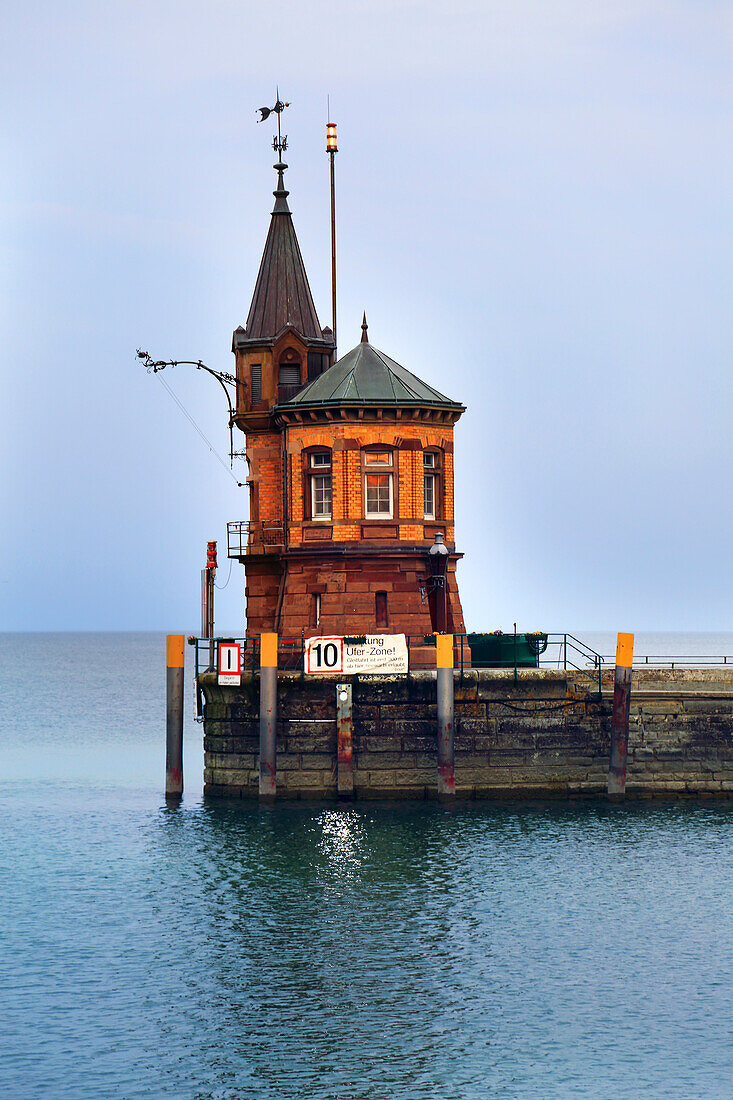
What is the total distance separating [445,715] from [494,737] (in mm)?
2240

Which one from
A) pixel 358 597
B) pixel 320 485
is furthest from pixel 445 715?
pixel 320 485

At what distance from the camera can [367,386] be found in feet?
152

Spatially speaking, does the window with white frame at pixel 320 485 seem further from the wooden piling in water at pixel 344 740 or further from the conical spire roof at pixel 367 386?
the wooden piling in water at pixel 344 740

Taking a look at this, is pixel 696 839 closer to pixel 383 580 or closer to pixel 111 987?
pixel 383 580

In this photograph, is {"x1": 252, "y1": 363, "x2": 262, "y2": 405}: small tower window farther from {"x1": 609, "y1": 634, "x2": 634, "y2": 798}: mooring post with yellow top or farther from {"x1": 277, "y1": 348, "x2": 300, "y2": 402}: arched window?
{"x1": 609, "y1": 634, "x2": 634, "y2": 798}: mooring post with yellow top

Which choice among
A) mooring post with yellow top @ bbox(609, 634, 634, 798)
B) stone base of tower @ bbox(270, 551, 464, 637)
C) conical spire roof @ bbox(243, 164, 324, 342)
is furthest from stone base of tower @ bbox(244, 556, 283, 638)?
mooring post with yellow top @ bbox(609, 634, 634, 798)

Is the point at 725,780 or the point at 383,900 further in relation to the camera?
the point at 725,780

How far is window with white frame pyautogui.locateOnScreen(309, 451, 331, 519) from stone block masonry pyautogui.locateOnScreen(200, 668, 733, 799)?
6524 mm

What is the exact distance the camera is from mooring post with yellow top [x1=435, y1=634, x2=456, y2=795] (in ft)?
134

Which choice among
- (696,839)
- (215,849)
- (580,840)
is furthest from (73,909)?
(696,839)

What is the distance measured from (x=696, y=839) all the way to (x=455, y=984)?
13726mm

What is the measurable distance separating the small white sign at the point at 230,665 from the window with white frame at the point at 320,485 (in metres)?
6.12

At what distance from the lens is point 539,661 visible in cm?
4400

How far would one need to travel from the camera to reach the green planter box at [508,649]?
4466cm
